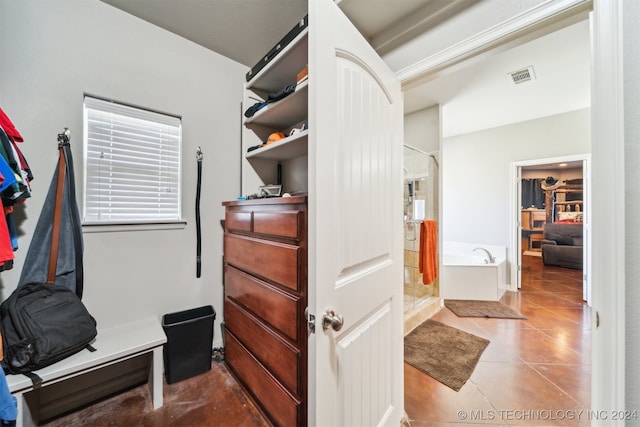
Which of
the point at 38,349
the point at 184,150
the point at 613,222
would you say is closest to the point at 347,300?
the point at 613,222

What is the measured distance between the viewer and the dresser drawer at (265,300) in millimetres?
1107

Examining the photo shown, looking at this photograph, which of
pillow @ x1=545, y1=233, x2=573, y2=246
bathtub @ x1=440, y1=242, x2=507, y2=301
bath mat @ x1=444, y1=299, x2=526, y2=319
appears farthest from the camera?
pillow @ x1=545, y1=233, x2=573, y2=246

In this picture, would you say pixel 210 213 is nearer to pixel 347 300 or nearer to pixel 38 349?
pixel 38 349

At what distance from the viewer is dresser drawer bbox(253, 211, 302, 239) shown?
1.09 meters

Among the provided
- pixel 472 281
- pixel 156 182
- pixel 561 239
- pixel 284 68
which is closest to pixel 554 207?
pixel 561 239

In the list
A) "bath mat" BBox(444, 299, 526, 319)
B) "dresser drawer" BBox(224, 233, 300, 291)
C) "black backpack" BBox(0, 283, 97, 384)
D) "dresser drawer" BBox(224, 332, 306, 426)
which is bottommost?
"bath mat" BBox(444, 299, 526, 319)

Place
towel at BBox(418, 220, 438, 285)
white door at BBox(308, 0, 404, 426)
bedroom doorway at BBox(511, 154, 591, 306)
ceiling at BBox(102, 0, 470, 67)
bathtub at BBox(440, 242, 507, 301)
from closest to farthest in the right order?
white door at BBox(308, 0, 404, 426), ceiling at BBox(102, 0, 470, 67), towel at BBox(418, 220, 438, 285), bathtub at BBox(440, 242, 507, 301), bedroom doorway at BBox(511, 154, 591, 306)

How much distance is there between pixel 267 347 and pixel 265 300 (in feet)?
0.83

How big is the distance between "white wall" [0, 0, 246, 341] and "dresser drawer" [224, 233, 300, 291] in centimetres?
51

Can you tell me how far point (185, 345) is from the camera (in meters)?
1.69

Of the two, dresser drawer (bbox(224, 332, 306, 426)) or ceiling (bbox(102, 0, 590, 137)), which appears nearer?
dresser drawer (bbox(224, 332, 306, 426))

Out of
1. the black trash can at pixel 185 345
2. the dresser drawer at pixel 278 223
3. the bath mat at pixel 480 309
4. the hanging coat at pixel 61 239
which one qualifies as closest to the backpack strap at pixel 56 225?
the hanging coat at pixel 61 239

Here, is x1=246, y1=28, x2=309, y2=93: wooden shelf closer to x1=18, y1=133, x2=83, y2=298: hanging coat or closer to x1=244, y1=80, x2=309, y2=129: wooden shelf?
x1=244, y1=80, x2=309, y2=129: wooden shelf

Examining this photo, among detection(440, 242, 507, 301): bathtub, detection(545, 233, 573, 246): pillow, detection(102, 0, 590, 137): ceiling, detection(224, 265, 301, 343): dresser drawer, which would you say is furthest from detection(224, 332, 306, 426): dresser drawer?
detection(545, 233, 573, 246): pillow
